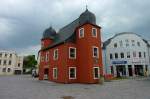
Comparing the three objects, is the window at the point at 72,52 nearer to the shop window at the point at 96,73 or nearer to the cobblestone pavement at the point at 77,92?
the shop window at the point at 96,73

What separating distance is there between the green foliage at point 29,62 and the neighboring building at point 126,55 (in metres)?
61.9

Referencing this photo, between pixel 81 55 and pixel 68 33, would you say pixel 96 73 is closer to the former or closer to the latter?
pixel 81 55

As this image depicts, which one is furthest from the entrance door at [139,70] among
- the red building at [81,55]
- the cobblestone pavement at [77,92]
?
the cobblestone pavement at [77,92]

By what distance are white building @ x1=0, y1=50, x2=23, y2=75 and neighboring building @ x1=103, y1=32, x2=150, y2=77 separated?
51.2 m

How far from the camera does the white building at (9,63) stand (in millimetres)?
78750

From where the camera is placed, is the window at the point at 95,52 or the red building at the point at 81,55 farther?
the window at the point at 95,52

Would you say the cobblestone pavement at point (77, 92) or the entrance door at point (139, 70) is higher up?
the entrance door at point (139, 70)

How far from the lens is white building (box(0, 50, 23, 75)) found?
78.8 meters

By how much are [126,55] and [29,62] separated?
69153 mm

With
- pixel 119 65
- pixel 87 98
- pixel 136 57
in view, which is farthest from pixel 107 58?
pixel 87 98

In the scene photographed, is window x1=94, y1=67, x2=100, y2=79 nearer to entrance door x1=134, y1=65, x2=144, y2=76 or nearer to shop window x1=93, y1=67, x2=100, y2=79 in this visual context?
shop window x1=93, y1=67, x2=100, y2=79

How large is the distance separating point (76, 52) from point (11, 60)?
59908mm

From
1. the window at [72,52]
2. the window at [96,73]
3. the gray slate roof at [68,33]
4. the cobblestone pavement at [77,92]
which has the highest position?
the gray slate roof at [68,33]

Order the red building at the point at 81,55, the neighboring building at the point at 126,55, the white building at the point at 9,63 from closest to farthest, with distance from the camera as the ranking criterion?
the red building at the point at 81,55 → the neighboring building at the point at 126,55 → the white building at the point at 9,63
